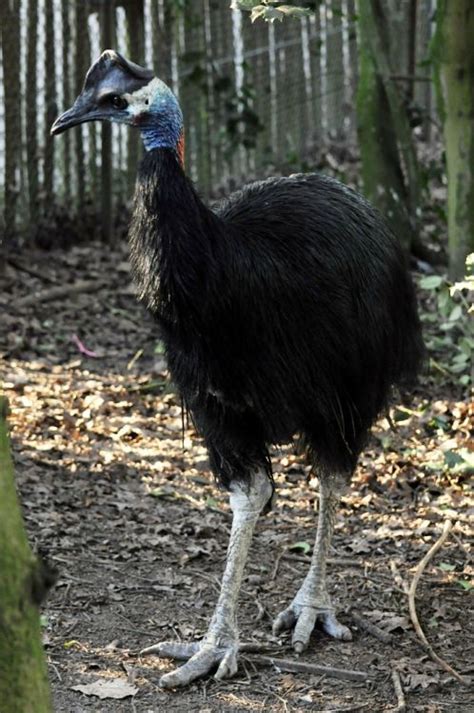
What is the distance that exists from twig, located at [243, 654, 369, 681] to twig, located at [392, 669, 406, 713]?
0.32 feet

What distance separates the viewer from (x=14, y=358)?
6.91 metres

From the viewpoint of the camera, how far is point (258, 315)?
381 centimetres

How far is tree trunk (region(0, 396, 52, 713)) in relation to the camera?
7.38ft

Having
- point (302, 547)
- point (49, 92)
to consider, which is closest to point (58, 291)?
point (49, 92)

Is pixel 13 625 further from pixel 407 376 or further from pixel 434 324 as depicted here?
pixel 434 324

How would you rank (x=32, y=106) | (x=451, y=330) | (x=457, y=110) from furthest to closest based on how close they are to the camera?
(x=32, y=106) < (x=451, y=330) < (x=457, y=110)

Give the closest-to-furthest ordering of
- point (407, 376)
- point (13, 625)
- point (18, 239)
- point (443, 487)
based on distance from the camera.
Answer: point (13, 625), point (407, 376), point (443, 487), point (18, 239)

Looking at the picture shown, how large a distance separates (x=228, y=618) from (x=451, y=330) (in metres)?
3.43

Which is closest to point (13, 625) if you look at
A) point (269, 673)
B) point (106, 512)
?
point (269, 673)

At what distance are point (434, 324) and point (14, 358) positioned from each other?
8.49 ft

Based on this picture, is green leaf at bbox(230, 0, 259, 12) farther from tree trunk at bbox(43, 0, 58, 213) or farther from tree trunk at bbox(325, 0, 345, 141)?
tree trunk at bbox(325, 0, 345, 141)

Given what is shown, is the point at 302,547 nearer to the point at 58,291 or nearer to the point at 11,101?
the point at 58,291

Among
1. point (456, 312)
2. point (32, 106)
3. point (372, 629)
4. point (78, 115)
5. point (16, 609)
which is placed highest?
point (78, 115)

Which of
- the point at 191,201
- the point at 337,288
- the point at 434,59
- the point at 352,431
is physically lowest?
the point at 352,431
